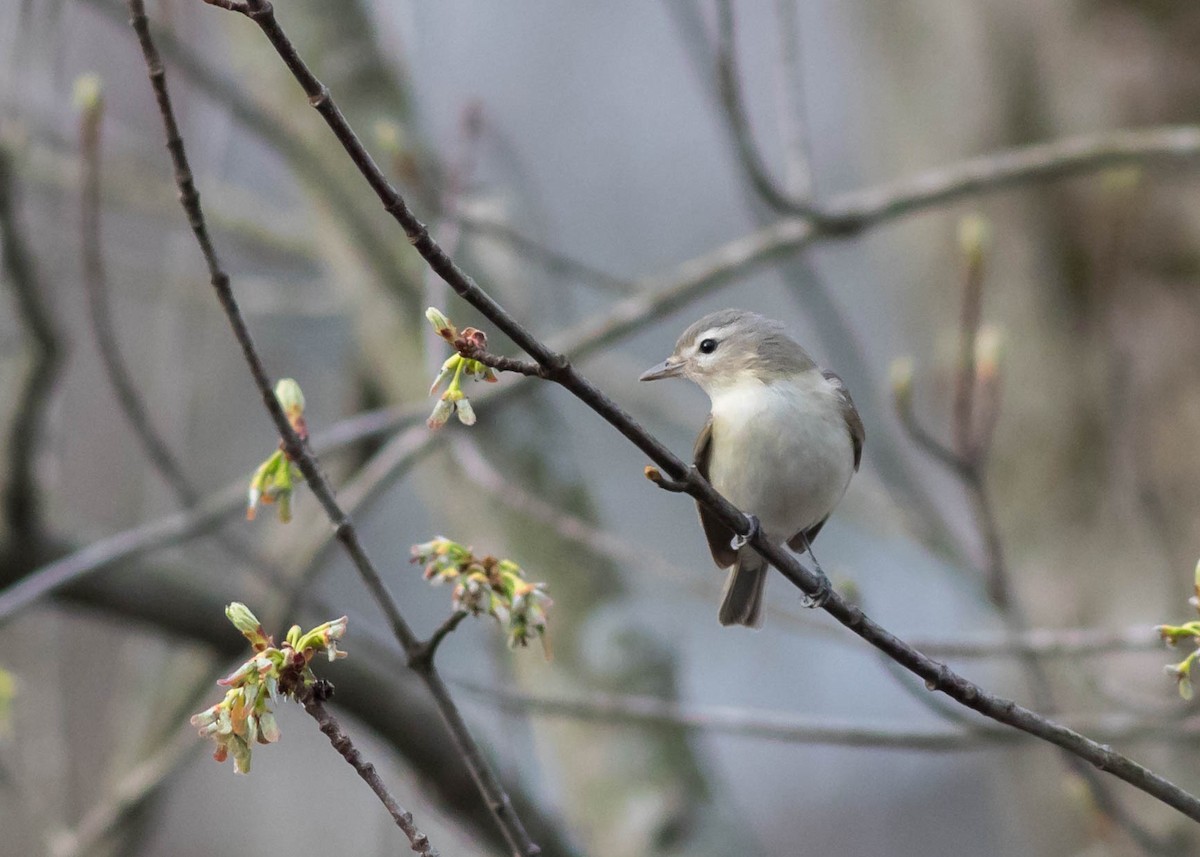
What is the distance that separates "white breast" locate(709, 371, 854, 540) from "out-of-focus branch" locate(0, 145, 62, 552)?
1.78 m

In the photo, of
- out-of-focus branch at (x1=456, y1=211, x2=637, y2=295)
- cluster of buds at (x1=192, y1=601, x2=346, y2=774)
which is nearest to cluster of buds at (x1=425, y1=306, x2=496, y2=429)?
Result: cluster of buds at (x1=192, y1=601, x2=346, y2=774)

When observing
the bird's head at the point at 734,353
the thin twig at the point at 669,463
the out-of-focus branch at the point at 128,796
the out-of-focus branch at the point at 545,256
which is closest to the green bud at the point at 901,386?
the bird's head at the point at 734,353

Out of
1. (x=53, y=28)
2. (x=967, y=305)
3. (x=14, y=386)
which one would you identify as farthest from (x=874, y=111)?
(x=14, y=386)

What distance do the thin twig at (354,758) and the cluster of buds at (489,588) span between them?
1.08 ft

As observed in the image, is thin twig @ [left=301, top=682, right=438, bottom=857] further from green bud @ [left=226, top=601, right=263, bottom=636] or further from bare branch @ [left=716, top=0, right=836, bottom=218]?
bare branch @ [left=716, top=0, right=836, bottom=218]

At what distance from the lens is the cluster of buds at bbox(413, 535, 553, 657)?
5.70 ft

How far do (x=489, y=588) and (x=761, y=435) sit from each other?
103 cm

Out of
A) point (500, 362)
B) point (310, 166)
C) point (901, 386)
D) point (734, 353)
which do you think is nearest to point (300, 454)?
point (500, 362)

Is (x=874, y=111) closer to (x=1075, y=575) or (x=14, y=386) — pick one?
(x=1075, y=575)

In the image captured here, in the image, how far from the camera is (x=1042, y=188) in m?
4.97

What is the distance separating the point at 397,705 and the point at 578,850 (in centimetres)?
66

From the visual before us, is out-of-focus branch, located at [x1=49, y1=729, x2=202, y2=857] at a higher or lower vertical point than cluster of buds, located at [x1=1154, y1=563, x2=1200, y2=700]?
lower

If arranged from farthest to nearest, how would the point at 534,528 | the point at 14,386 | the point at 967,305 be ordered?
the point at 534,528 → the point at 14,386 → the point at 967,305

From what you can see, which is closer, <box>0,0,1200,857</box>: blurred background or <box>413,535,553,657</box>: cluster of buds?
<box>413,535,553,657</box>: cluster of buds
